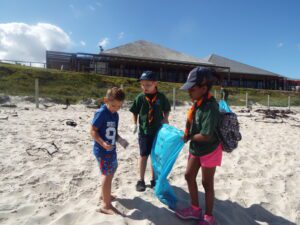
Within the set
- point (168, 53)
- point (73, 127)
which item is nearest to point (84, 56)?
point (168, 53)

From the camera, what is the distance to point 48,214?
97.9 inches

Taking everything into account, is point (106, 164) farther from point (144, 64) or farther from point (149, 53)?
point (149, 53)

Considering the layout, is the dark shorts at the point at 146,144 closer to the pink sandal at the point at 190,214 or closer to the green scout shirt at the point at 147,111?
the green scout shirt at the point at 147,111

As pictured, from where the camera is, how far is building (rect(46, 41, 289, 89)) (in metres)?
28.7

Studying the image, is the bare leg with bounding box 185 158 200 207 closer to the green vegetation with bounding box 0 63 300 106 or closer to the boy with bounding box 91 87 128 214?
the boy with bounding box 91 87 128 214

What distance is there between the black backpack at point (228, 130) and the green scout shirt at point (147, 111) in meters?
0.97

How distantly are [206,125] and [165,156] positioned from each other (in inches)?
23.8

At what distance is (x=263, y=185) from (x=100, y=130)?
91.1 inches

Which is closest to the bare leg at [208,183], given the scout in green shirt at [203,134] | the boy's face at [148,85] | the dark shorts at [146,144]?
the scout in green shirt at [203,134]

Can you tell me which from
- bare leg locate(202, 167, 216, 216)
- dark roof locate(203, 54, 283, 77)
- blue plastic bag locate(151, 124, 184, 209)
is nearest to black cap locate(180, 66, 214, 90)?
blue plastic bag locate(151, 124, 184, 209)

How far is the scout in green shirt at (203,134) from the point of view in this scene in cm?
219

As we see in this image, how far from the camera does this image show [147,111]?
3.14 meters

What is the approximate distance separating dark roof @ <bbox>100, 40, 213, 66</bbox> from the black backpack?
2747cm

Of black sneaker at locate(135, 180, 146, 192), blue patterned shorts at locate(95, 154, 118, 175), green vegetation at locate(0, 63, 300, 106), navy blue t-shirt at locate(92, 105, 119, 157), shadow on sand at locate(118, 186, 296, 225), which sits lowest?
shadow on sand at locate(118, 186, 296, 225)
